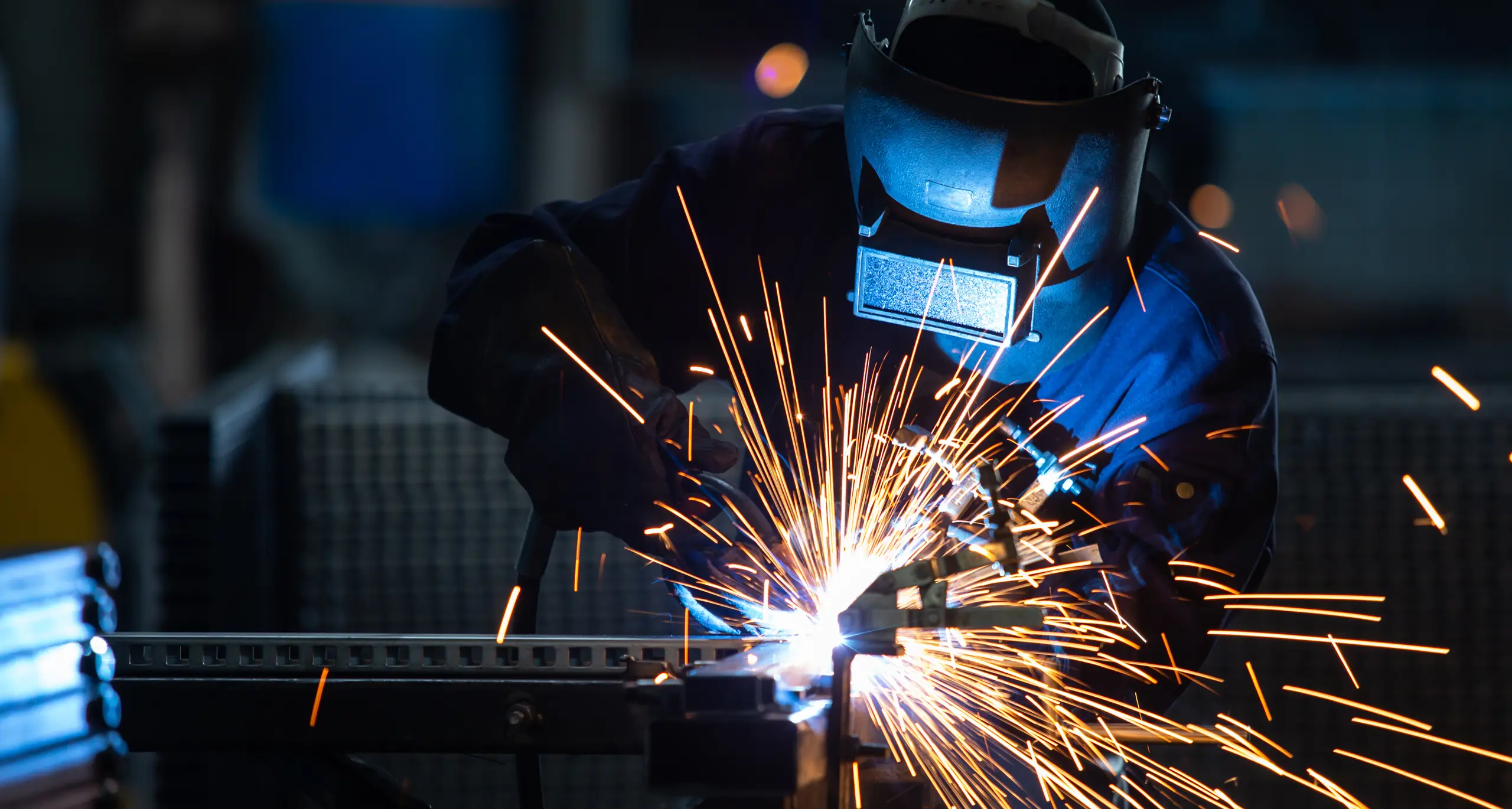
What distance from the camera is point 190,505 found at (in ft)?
6.91

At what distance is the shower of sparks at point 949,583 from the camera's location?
4.06 ft

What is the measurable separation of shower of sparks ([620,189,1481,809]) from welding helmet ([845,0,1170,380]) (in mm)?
36

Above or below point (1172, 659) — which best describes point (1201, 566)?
above

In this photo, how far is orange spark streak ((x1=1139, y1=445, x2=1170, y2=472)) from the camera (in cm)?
134

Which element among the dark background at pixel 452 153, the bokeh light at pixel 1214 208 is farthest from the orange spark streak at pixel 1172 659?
the bokeh light at pixel 1214 208

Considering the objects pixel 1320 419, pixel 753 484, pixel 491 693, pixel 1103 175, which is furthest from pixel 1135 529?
pixel 1320 419

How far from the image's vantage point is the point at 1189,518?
Result: 1329mm

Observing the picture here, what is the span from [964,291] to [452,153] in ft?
14.7

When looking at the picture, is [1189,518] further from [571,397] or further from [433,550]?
[433,550]

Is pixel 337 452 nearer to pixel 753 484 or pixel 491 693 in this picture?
pixel 753 484

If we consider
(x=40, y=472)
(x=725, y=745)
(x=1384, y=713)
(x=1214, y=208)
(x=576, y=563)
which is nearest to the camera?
(x=725, y=745)

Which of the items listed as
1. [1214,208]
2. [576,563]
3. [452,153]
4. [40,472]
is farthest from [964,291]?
[452,153]

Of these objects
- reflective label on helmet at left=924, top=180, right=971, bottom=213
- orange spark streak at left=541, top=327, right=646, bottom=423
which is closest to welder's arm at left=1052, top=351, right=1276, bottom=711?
reflective label on helmet at left=924, top=180, right=971, bottom=213

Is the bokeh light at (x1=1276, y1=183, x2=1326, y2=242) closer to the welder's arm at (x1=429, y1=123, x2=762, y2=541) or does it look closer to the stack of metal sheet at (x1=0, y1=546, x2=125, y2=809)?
the welder's arm at (x1=429, y1=123, x2=762, y2=541)
